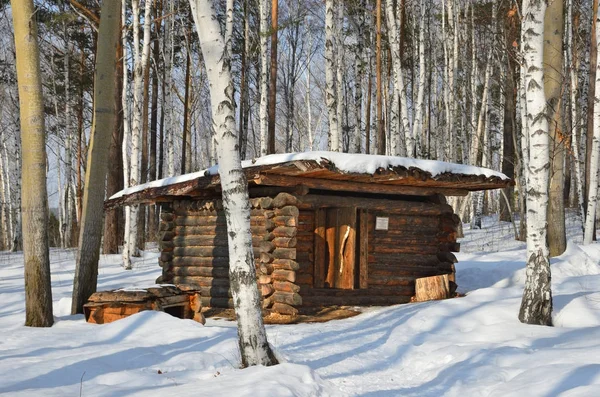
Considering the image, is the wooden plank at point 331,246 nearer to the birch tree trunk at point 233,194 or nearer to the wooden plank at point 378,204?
the wooden plank at point 378,204

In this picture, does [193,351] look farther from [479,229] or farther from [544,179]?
[479,229]

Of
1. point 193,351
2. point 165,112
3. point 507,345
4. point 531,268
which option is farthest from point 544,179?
point 165,112

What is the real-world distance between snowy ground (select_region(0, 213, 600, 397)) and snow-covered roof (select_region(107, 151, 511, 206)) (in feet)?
6.95

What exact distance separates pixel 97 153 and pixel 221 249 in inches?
138

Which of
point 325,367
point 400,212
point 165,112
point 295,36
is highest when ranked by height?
point 295,36

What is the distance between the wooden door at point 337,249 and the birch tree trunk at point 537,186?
12.6 feet

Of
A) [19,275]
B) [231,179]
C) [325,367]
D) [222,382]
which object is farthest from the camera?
[19,275]

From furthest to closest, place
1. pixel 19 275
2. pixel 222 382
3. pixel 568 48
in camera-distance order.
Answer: pixel 568 48 → pixel 19 275 → pixel 222 382

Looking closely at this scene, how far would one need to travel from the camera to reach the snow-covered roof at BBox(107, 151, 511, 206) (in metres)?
9.10

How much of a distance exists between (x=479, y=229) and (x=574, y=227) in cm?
330

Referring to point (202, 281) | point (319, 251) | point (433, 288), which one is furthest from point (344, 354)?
point (202, 281)

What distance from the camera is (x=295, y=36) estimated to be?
31406 mm

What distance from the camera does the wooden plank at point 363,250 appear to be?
443 inches

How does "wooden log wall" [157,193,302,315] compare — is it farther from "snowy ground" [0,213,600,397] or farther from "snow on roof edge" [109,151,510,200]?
"snowy ground" [0,213,600,397]
